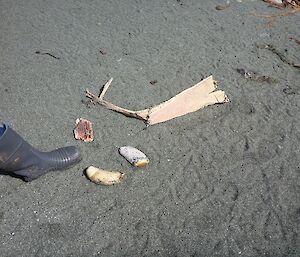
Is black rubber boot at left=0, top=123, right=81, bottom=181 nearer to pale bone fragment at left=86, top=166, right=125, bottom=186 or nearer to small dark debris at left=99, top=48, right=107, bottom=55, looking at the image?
pale bone fragment at left=86, top=166, right=125, bottom=186

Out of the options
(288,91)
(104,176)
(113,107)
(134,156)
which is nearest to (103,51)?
(113,107)

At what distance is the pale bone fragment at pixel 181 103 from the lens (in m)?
3.29

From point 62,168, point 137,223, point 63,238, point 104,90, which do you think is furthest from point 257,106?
point 63,238

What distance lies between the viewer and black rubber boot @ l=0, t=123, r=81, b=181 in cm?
239

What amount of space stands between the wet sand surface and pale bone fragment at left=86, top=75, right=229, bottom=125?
7 centimetres

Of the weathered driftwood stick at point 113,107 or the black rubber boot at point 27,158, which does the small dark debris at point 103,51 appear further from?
the black rubber boot at point 27,158

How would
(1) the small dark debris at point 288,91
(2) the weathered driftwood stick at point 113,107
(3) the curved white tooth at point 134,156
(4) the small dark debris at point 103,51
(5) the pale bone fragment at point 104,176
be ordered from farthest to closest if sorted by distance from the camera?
(4) the small dark debris at point 103,51
(1) the small dark debris at point 288,91
(2) the weathered driftwood stick at point 113,107
(3) the curved white tooth at point 134,156
(5) the pale bone fragment at point 104,176

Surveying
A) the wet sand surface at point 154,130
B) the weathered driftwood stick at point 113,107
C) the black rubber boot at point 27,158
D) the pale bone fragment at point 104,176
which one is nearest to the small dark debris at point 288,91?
the wet sand surface at point 154,130

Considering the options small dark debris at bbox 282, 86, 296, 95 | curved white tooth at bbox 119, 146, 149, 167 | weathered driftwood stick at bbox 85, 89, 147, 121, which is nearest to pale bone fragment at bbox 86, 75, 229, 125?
weathered driftwood stick at bbox 85, 89, 147, 121

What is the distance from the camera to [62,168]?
2.80 meters

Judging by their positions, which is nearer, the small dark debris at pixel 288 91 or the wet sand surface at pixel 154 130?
the wet sand surface at pixel 154 130

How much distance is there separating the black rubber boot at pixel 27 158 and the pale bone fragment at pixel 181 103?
0.73 metres

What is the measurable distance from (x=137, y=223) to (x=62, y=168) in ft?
2.60

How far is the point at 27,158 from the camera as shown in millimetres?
2531
